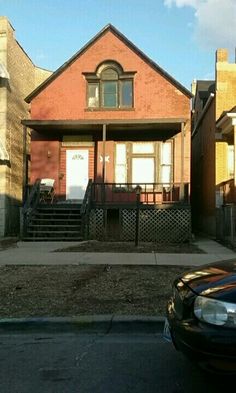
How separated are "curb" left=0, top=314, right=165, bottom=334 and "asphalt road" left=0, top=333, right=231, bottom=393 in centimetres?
11

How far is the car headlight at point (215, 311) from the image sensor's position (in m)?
3.54

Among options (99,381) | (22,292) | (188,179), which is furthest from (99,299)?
(188,179)

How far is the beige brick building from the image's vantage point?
19281 mm

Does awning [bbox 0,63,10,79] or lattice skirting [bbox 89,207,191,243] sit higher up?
awning [bbox 0,63,10,79]

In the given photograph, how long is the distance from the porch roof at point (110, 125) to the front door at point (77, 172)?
990 millimetres

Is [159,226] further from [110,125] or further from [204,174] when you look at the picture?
[204,174]

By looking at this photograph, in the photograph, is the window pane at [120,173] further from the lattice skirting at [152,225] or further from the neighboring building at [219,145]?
the neighboring building at [219,145]

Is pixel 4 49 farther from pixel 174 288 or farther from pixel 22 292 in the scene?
pixel 174 288

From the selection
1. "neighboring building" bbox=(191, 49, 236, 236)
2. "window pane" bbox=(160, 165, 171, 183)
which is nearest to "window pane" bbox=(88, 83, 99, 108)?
"window pane" bbox=(160, 165, 171, 183)

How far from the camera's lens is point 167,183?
17.6 meters

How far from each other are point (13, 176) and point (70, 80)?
4577 millimetres

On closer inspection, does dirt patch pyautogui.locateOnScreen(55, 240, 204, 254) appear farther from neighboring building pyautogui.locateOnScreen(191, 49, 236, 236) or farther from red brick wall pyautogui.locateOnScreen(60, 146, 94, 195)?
red brick wall pyautogui.locateOnScreen(60, 146, 94, 195)

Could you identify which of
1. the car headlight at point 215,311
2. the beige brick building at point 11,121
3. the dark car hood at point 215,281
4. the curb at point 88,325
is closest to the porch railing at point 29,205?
the beige brick building at point 11,121

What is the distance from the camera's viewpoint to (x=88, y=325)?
614cm
